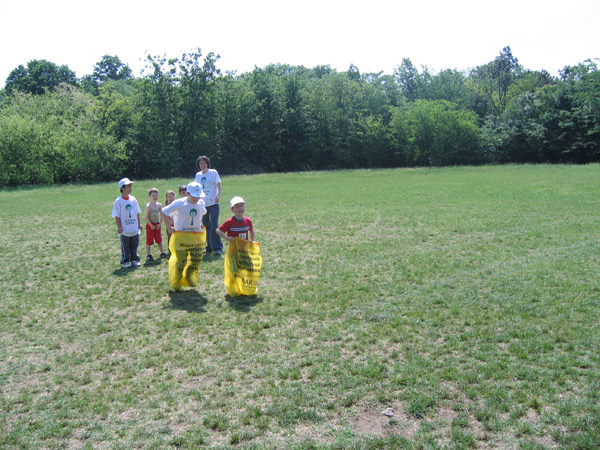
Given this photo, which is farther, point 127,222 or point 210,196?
point 210,196

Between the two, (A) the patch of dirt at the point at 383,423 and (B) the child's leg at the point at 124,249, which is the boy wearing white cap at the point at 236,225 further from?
(A) the patch of dirt at the point at 383,423

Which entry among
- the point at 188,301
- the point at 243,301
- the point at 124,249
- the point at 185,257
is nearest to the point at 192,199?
the point at 185,257

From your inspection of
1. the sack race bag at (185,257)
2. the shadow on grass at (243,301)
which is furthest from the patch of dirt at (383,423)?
the sack race bag at (185,257)

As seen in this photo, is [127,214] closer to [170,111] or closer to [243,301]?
[243,301]

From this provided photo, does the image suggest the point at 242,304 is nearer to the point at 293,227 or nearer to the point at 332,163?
the point at 293,227

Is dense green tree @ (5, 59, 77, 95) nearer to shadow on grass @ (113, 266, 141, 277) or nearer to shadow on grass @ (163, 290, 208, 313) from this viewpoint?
shadow on grass @ (113, 266, 141, 277)

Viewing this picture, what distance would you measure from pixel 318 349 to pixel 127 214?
637 cm

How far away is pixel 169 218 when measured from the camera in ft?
35.4

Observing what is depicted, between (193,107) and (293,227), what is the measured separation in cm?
3873

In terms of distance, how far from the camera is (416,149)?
193ft

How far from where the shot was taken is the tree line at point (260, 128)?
4366 centimetres

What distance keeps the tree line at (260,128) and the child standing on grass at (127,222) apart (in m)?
35.0

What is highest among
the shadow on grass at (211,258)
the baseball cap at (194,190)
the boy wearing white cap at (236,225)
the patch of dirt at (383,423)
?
the baseball cap at (194,190)

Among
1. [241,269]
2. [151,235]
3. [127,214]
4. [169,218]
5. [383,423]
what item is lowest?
[383,423]
